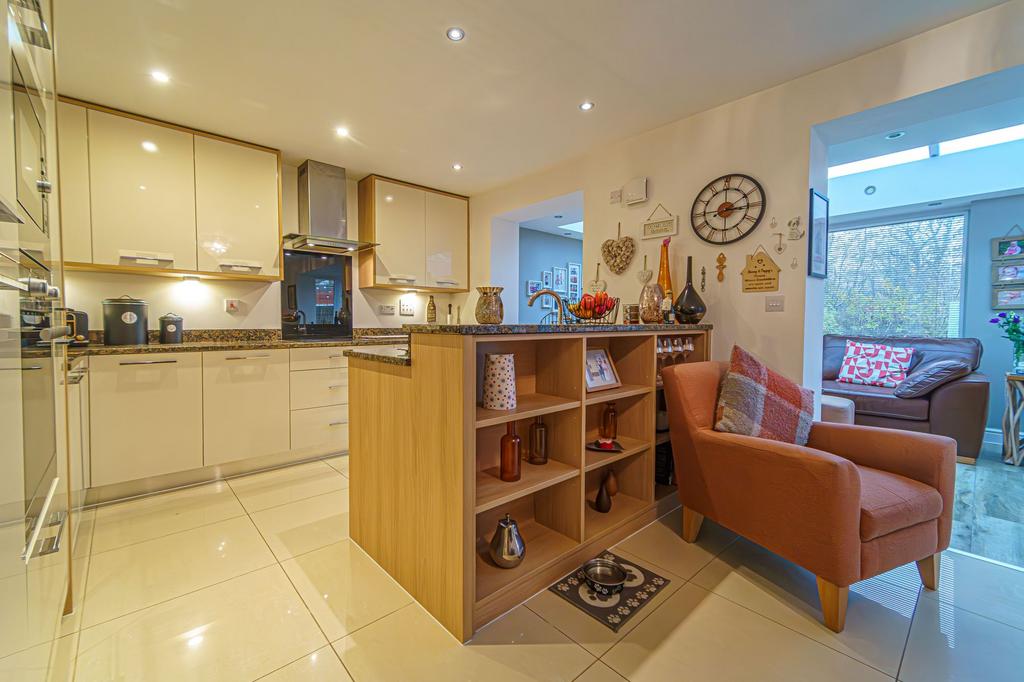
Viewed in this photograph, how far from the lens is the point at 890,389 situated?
3.81 m

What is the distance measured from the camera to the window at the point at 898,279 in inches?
163

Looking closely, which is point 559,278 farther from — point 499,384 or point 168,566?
point 168,566

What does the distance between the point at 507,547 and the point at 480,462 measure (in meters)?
0.36

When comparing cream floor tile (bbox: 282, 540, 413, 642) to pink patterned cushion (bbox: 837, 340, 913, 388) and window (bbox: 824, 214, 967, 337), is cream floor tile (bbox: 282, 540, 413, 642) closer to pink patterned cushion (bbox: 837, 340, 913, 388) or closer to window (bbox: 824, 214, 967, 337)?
pink patterned cushion (bbox: 837, 340, 913, 388)

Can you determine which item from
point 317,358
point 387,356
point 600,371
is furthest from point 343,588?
point 317,358

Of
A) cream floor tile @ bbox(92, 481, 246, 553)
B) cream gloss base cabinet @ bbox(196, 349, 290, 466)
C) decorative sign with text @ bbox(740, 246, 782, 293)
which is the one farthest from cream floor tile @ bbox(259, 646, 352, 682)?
decorative sign with text @ bbox(740, 246, 782, 293)

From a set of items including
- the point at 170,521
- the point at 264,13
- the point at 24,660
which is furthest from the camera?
the point at 170,521

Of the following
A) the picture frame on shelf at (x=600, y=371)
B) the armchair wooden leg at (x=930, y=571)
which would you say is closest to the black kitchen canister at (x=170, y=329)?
the picture frame on shelf at (x=600, y=371)

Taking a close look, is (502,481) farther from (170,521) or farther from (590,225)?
(590,225)

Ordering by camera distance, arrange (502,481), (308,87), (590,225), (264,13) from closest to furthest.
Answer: (502,481) < (264,13) < (308,87) < (590,225)

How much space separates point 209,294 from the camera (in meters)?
3.30

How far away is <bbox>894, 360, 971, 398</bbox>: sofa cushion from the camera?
10.9 feet

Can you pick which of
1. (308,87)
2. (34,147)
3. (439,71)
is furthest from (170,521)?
(439,71)

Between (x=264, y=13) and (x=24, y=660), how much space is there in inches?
91.8
